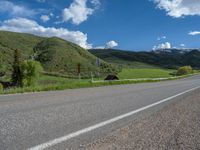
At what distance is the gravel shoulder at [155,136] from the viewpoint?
16.9ft

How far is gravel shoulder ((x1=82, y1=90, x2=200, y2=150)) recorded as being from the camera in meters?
5.14

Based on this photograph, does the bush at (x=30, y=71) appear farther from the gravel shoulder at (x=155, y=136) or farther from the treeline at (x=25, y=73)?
the gravel shoulder at (x=155, y=136)

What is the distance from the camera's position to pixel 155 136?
5.95 meters

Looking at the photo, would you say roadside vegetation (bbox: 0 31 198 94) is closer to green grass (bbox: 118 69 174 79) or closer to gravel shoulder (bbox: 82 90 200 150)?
green grass (bbox: 118 69 174 79)

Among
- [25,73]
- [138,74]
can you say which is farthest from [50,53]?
[25,73]

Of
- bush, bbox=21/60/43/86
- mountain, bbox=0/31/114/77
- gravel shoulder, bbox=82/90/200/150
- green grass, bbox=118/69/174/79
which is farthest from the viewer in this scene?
mountain, bbox=0/31/114/77

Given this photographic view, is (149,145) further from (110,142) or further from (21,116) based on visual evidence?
(21,116)


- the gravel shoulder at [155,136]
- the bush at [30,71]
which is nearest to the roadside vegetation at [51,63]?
the bush at [30,71]

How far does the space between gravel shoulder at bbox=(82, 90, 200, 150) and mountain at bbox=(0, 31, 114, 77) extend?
322 feet

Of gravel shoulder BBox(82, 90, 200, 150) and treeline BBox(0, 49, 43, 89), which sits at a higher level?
treeline BBox(0, 49, 43, 89)

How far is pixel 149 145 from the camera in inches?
205

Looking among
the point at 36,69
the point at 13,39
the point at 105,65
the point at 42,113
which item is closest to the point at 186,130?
the point at 42,113

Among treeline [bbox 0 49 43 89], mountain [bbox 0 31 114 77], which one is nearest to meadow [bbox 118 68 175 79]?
mountain [bbox 0 31 114 77]

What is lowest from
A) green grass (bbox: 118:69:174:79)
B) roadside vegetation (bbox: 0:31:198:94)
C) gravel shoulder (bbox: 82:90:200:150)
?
gravel shoulder (bbox: 82:90:200:150)
